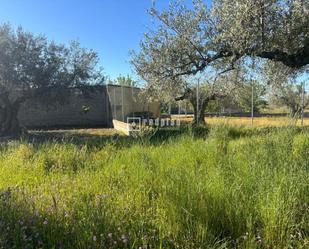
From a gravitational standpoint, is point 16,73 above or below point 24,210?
Answer: above

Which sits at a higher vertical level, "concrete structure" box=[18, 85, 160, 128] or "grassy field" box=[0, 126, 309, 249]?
"concrete structure" box=[18, 85, 160, 128]

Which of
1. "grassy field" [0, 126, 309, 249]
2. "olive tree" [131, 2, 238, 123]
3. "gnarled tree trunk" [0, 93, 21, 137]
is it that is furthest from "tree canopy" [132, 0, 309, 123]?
"gnarled tree trunk" [0, 93, 21, 137]

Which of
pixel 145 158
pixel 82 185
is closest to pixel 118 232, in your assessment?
pixel 82 185

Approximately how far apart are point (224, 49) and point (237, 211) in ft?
21.8

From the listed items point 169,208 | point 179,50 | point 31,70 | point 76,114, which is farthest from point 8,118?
point 169,208

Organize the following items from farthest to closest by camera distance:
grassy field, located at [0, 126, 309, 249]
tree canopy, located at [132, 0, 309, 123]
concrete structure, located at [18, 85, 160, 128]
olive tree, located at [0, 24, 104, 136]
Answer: concrete structure, located at [18, 85, 160, 128], olive tree, located at [0, 24, 104, 136], tree canopy, located at [132, 0, 309, 123], grassy field, located at [0, 126, 309, 249]

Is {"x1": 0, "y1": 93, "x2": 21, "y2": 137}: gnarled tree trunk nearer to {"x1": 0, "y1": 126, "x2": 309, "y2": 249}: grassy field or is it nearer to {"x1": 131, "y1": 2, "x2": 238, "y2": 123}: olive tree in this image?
{"x1": 131, "y1": 2, "x2": 238, "y2": 123}: olive tree

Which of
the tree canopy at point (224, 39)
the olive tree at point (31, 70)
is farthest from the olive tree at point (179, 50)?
the olive tree at point (31, 70)

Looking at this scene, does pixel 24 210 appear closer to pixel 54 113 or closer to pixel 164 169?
pixel 164 169

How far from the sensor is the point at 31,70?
12531 millimetres

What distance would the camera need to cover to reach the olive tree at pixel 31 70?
39.8 ft

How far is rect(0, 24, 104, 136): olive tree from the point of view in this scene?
39.8ft

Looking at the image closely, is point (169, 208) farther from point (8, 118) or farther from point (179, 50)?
point (8, 118)

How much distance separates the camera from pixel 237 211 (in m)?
2.32
